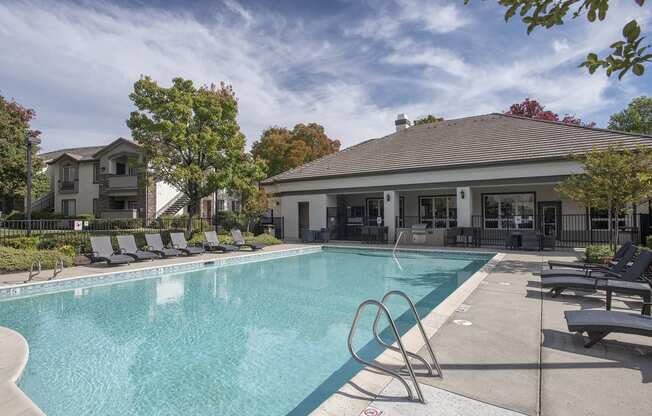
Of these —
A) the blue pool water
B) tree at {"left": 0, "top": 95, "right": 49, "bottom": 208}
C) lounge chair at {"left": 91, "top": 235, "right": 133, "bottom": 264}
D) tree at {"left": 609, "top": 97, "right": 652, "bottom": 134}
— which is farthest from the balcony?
tree at {"left": 609, "top": 97, "right": 652, "bottom": 134}

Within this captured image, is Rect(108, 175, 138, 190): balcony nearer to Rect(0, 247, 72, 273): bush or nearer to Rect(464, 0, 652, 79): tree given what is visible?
Rect(0, 247, 72, 273): bush

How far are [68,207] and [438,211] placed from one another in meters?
32.8

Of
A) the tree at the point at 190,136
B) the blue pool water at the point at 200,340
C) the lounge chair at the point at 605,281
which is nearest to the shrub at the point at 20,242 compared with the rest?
the blue pool water at the point at 200,340

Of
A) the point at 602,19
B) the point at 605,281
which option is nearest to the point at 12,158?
the point at 602,19

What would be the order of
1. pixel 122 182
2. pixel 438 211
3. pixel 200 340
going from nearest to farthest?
pixel 200 340, pixel 438 211, pixel 122 182

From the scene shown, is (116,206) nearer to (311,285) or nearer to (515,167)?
(311,285)

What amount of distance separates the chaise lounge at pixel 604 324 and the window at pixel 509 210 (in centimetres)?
1596

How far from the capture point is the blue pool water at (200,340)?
412 centimetres

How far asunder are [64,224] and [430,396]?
2007 cm

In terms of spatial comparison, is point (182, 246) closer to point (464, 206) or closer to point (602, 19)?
point (464, 206)

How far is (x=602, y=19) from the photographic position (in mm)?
1830

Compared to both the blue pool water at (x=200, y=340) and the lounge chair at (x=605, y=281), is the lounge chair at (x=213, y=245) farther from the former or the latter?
the lounge chair at (x=605, y=281)

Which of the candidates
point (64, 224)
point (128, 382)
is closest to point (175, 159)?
point (64, 224)

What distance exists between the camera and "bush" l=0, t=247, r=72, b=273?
10391 millimetres
